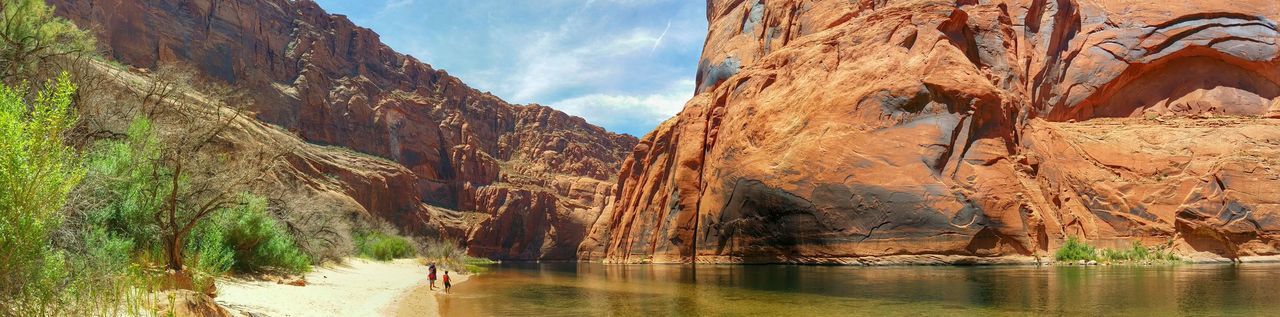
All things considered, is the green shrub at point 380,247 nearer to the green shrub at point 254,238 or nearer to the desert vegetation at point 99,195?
the green shrub at point 254,238

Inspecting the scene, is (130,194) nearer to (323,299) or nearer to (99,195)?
(99,195)

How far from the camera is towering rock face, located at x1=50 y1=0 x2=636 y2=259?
249 ft

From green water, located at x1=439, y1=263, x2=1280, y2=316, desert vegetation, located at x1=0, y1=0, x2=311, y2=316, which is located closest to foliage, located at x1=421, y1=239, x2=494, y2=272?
green water, located at x1=439, y1=263, x2=1280, y2=316

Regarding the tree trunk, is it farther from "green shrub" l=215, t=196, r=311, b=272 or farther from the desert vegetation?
"green shrub" l=215, t=196, r=311, b=272

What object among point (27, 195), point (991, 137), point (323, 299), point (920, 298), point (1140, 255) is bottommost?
point (323, 299)

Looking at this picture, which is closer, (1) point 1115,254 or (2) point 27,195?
(2) point 27,195

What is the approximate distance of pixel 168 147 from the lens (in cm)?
1317

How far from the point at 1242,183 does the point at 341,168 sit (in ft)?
260

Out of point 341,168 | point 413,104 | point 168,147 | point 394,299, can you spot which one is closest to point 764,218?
point 394,299

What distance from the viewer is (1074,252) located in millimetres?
32875

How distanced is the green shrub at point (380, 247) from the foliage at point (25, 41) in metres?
31.2

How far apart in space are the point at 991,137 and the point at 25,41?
41326 millimetres

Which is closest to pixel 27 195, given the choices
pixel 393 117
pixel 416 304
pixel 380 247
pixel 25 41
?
pixel 25 41

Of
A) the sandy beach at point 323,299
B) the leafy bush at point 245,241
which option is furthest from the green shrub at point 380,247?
the leafy bush at point 245,241
